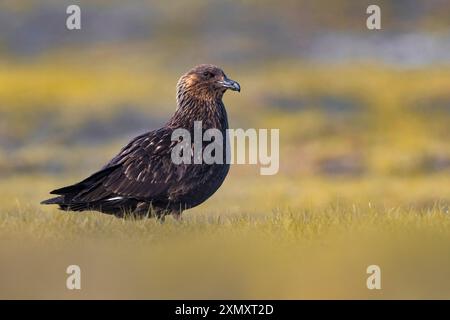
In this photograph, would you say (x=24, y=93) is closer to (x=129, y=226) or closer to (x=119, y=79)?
(x=119, y=79)

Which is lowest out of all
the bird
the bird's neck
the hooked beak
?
the bird

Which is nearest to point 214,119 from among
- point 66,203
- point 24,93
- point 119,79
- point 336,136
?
point 66,203

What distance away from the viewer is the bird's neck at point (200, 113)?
11.4m

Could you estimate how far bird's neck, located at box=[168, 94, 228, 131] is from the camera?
447 inches

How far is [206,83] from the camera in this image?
1162cm

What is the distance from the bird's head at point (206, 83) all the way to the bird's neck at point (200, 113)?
0.05m

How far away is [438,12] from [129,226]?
43.2 meters

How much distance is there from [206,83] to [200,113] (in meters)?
0.42

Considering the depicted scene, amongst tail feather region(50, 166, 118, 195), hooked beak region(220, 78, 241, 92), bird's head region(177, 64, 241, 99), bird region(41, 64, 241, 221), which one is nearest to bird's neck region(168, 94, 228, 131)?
bird's head region(177, 64, 241, 99)

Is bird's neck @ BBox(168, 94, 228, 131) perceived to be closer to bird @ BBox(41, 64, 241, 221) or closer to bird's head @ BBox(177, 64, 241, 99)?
bird's head @ BBox(177, 64, 241, 99)

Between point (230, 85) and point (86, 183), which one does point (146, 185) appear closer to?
point (86, 183)

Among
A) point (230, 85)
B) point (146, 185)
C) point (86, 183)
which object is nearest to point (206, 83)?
point (230, 85)

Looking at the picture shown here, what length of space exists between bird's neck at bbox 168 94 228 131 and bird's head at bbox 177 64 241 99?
0.05 metres

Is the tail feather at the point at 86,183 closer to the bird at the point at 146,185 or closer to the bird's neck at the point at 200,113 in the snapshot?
the bird at the point at 146,185
